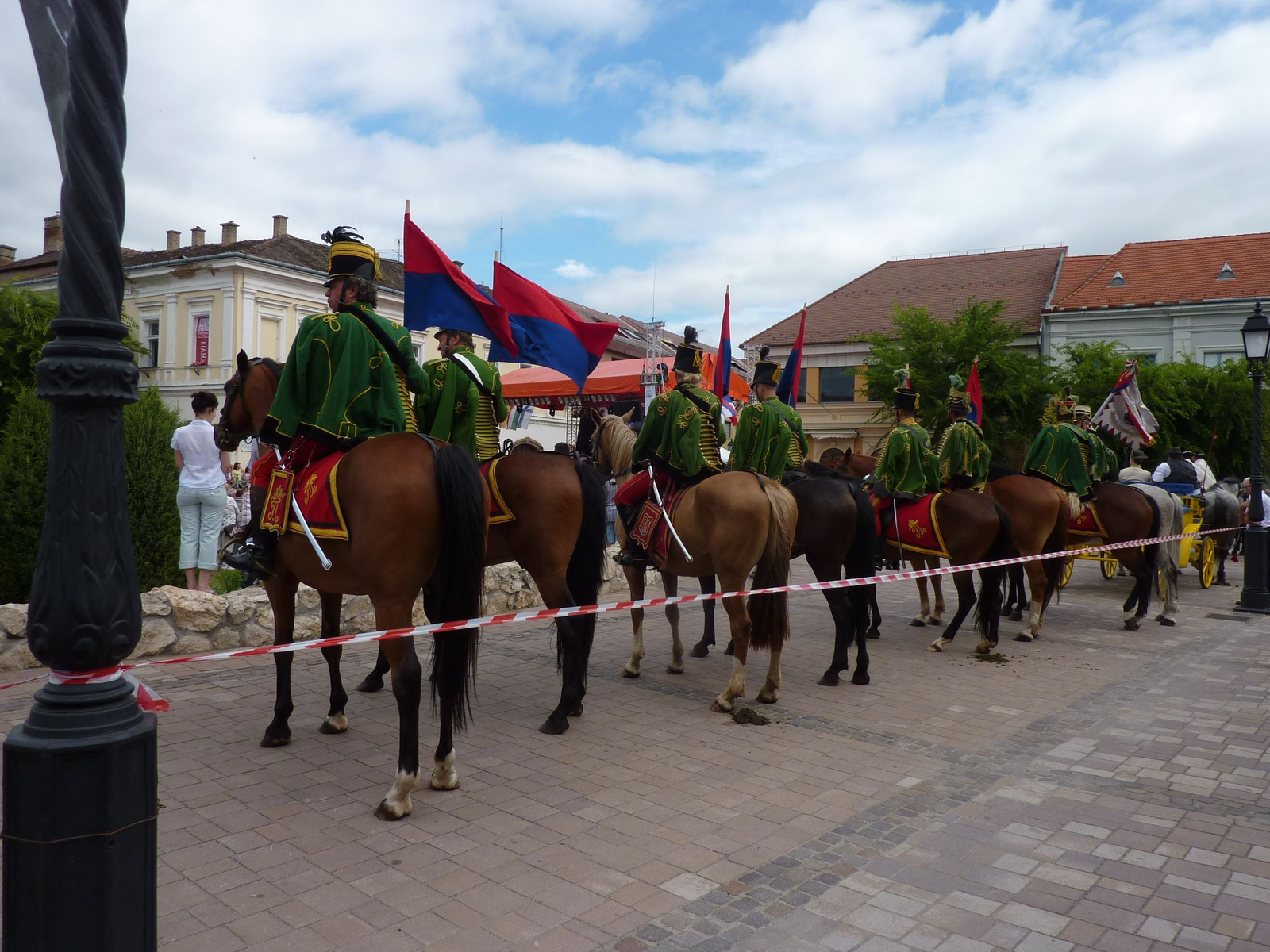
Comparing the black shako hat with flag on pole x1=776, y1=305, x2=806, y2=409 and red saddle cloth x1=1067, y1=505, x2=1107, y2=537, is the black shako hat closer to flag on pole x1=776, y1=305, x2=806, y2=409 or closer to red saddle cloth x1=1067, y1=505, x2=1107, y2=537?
flag on pole x1=776, y1=305, x2=806, y2=409

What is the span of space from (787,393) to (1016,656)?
3965mm

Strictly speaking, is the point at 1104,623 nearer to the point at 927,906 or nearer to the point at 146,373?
the point at 927,906

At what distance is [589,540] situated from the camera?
6363 millimetres

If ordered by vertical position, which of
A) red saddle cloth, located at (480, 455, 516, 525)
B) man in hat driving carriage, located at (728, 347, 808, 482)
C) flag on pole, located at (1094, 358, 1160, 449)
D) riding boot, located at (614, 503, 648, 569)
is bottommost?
riding boot, located at (614, 503, 648, 569)

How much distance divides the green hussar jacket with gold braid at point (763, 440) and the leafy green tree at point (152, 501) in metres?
6.03

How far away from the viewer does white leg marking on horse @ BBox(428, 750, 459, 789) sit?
476cm

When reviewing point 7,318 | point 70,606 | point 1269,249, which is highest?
point 1269,249

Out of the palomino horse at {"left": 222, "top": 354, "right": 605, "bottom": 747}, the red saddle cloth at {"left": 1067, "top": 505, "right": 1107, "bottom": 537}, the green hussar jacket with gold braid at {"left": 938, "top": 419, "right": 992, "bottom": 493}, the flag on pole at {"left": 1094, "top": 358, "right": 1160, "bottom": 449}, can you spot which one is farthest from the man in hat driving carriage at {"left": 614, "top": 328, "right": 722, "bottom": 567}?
the flag on pole at {"left": 1094, "top": 358, "right": 1160, "bottom": 449}

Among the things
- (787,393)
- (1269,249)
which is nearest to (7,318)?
(787,393)

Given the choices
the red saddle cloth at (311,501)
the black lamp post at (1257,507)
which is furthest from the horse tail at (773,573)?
the black lamp post at (1257,507)

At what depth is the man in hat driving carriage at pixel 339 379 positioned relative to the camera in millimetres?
4734

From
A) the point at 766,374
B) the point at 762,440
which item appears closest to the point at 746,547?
the point at 762,440

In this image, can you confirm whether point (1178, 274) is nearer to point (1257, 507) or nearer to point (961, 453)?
point (1257, 507)

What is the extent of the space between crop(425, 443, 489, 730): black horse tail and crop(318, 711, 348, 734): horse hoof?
1315 millimetres
